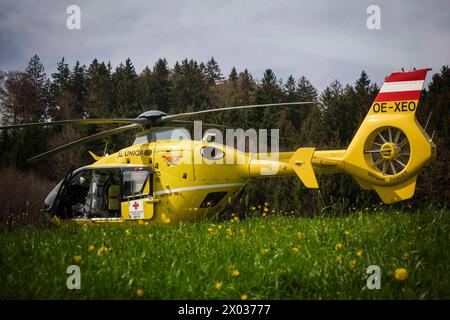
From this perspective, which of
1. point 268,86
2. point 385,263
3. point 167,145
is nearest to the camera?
point 385,263

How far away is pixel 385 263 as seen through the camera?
3994mm

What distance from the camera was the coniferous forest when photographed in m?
30.7

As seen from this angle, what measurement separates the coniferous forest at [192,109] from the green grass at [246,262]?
8.17 metres

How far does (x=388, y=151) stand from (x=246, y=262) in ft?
16.7

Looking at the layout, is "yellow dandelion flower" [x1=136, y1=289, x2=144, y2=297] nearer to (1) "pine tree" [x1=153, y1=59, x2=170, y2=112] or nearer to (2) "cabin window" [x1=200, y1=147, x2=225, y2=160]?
(2) "cabin window" [x1=200, y1=147, x2=225, y2=160]

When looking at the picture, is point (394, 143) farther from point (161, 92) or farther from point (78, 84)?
point (78, 84)

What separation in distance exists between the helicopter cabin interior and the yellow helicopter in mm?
27

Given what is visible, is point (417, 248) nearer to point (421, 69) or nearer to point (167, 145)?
point (421, 69)

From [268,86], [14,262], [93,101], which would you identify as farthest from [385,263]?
[93,101]

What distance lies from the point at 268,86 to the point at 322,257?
51.4m

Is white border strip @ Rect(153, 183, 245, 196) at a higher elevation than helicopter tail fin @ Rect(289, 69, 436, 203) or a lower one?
lower

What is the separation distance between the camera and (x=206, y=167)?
9.76 m

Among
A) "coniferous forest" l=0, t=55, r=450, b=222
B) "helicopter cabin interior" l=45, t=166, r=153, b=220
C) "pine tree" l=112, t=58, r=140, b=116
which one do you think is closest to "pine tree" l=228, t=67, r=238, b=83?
"coniferous forest" l=0, t=55, r=450, b=222

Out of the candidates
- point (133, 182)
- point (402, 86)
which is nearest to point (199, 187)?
point (133, 182)
